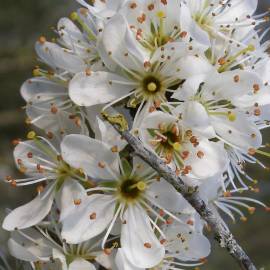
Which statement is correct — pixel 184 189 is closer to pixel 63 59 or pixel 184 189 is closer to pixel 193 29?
pixel 193 29

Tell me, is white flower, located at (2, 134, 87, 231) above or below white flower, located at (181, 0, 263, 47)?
below

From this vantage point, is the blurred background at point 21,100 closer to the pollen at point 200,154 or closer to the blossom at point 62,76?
the blossom at point 62,76

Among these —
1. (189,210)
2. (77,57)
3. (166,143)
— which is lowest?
(189,210)

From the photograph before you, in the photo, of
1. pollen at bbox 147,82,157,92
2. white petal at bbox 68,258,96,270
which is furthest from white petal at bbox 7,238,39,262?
pollen at bbox 147,82,157,92

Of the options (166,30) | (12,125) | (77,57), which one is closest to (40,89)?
(77,57)

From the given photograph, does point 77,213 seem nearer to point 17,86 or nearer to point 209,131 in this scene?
point 209,131

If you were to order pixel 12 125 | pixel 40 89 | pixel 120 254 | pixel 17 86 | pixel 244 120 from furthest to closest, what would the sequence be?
1. pixel 17 86
2. pixel 12 125
3. pixel 40 89
4. pixel 244 120
5. pixel 120 254

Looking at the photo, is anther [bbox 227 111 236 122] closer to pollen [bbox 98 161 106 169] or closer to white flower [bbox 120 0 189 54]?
white flower [bbox 120 0 189 54]
